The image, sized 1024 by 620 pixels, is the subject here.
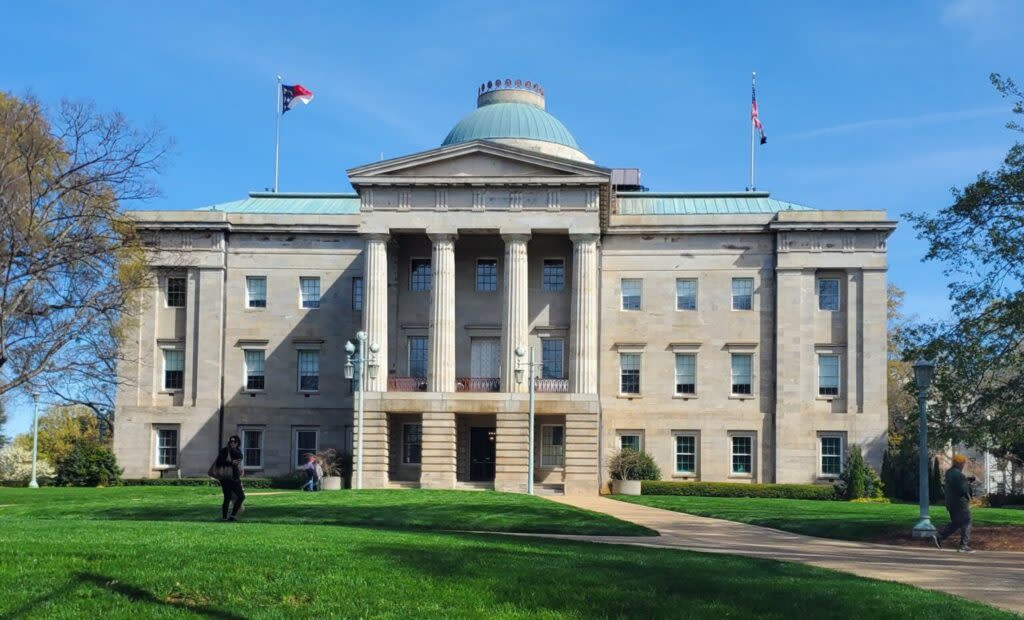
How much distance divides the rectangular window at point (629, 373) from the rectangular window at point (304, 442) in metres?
14.8

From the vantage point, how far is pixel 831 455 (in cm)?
5766

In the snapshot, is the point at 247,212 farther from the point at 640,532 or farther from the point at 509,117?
the point at 640,532

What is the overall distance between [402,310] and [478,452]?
7508 mm

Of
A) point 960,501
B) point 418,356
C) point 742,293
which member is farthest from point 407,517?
point 742,293

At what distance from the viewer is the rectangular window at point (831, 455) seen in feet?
189

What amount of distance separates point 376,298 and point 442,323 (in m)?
3.07

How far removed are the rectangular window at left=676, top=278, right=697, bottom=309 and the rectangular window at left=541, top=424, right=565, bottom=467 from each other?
8.50m

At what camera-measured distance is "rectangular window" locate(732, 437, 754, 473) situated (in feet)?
192

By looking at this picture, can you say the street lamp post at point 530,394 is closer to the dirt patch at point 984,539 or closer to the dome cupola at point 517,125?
the dome cupola at point 517,125

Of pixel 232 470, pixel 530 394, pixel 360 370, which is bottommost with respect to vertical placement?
pixel 232 470

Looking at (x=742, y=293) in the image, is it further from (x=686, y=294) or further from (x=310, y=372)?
(x=310, y=372)

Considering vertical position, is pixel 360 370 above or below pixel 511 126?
below

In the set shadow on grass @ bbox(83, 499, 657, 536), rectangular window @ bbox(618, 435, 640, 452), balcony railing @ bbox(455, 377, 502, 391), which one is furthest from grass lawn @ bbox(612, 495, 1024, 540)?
rectangular window @ bbox(618, 435, 640, 452)

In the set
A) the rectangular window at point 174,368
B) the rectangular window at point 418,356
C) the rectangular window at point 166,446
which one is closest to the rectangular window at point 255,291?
the rectangular window at point 174,368
